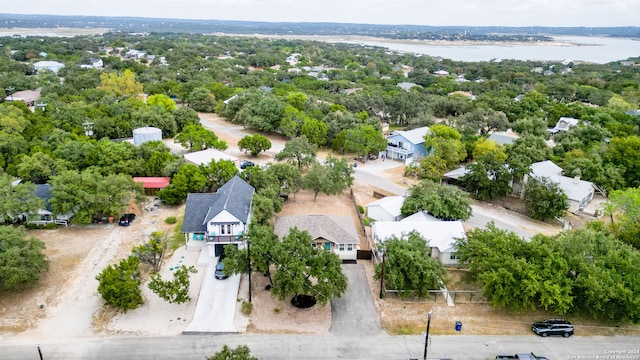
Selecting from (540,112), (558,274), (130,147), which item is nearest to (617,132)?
(540,112)

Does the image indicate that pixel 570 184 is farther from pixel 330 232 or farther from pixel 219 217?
pixel 219 217

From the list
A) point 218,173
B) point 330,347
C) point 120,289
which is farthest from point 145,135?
point 330,347

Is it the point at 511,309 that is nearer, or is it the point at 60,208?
the point at 511,309

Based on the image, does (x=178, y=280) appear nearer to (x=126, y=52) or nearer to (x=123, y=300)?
(x=123, y=300)

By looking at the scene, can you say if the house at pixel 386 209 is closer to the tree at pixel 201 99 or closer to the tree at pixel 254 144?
the tree at pixel 254 144

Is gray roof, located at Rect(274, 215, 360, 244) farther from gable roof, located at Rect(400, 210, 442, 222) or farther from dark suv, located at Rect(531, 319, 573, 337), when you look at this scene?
dark suv, located at Rect(531, 319, 573, 337)
